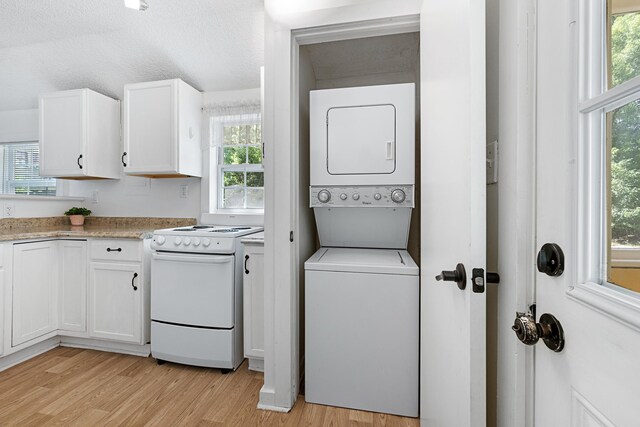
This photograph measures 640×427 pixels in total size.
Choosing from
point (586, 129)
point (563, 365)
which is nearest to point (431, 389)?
point (563, 365)

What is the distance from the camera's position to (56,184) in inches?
129

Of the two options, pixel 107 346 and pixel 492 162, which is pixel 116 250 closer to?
pixel 107 346

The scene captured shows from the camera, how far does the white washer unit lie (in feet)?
5.90

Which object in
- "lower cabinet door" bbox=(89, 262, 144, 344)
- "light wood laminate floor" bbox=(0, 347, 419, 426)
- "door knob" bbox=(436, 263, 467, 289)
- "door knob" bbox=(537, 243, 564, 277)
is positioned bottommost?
"light wood laminate floor" bbox=(0, 347, 419, 426)

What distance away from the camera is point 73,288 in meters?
2.30

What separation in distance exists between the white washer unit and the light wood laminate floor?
3.97 ft

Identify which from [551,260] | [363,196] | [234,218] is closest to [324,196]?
[363,196]

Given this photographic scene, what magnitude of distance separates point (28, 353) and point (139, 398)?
121 centimetres

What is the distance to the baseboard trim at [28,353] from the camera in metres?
2.05

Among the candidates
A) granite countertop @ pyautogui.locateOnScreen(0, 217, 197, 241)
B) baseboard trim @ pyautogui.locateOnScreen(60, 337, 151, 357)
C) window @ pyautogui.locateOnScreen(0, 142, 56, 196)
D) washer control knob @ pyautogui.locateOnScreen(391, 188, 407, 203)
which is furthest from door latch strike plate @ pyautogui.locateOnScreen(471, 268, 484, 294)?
window @ pyautogui.locateOnScreen(0, 142, 56, 196)

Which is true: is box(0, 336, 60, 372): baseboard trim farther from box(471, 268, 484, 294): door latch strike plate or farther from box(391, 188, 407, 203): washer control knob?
box(471, 268, 484, 294): door latch strike plate

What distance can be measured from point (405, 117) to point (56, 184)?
3.81 m

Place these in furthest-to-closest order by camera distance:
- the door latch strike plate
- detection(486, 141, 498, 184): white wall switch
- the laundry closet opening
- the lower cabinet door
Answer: the lower cabinet door, the laundry closet opening, detection(486, 141, 498, 184): white wall switch, the door latch strike plate

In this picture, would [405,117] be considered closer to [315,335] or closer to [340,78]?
[340,78]
